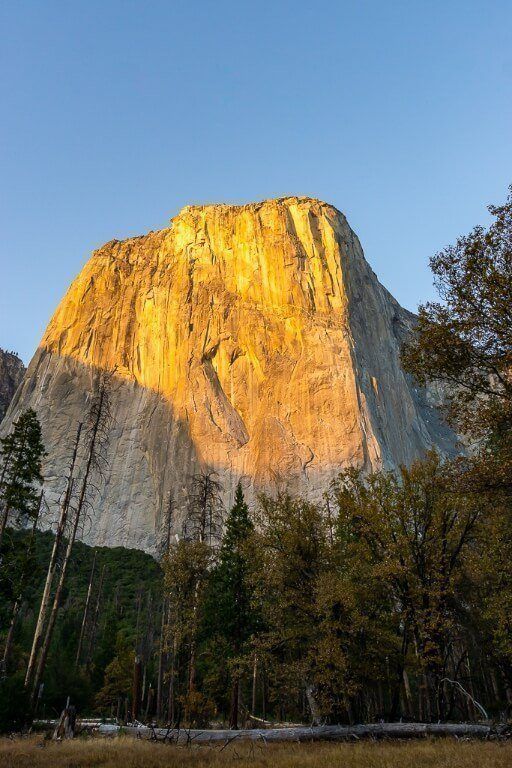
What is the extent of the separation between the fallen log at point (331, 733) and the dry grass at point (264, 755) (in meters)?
1.33

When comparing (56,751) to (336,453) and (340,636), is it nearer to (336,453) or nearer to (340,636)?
(340,636)

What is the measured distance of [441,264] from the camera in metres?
13.3

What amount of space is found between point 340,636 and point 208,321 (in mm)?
74581

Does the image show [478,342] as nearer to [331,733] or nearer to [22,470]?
[331,733]

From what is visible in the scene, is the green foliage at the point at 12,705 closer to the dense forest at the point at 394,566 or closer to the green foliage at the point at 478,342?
the dense forest at the point at 394,566

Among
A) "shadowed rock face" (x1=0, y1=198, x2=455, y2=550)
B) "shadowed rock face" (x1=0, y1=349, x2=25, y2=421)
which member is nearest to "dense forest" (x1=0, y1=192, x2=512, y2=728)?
"shadowed rock face" (x1=0, y1=198, x2=455, y2=550)

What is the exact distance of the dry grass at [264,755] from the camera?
10297 mm

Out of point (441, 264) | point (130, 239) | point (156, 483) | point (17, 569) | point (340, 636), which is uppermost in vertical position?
point (130, 239)

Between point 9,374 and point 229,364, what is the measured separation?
7230cm

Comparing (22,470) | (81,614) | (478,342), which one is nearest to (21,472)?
(22,470)

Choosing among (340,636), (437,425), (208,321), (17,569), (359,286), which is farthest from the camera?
(437,425)

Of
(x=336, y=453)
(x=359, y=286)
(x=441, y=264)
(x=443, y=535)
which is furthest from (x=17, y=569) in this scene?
(x=359, y=286)

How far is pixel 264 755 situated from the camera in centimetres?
1262

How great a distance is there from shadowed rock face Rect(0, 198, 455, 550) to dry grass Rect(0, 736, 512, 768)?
59169mm
